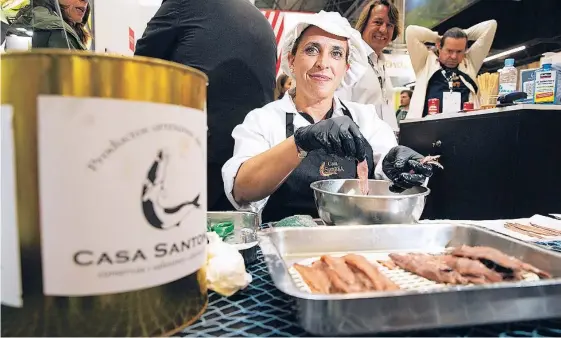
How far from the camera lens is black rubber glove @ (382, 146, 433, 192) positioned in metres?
0.92

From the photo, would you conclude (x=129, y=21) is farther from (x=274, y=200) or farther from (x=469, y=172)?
(x=469, y=172)

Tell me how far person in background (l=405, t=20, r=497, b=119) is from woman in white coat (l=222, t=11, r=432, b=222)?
177 centimetres

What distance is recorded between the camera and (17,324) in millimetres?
306

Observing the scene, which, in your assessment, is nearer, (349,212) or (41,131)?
(41,131)

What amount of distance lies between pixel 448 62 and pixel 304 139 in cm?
262

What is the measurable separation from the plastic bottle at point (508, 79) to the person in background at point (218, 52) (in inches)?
57.2

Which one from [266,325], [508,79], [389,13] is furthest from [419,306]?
[389,13]

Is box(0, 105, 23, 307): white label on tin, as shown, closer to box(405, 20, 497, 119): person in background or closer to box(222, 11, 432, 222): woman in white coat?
box(222, 11, 432, 222): woman in white coat

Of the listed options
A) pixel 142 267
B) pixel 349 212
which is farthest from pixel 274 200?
pixel 142 267

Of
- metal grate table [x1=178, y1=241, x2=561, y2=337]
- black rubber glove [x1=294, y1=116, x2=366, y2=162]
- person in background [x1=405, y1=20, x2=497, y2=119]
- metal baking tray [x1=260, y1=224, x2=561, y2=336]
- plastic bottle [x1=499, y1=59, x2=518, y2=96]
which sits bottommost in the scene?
metal grate table [x1=178, y1=241, x2=561, y2=337]

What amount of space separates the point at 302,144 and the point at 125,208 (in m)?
0.78

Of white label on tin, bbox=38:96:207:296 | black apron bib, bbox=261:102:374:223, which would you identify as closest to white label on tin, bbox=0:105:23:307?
white label on tin, bbox=38:96:207:296

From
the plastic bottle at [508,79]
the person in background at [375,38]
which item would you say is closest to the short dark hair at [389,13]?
the person in background at [375,38]

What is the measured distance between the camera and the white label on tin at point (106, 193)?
29 cm
